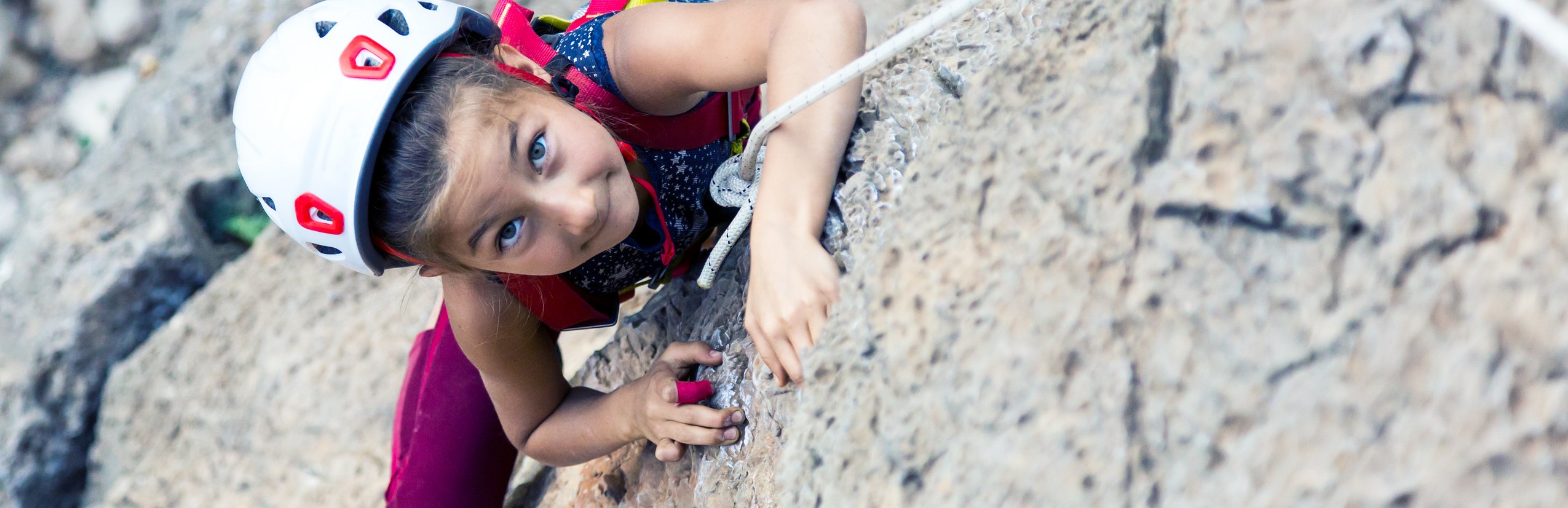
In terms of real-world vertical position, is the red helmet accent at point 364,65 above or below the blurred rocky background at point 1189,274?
below

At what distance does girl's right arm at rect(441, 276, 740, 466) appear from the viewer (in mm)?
1715

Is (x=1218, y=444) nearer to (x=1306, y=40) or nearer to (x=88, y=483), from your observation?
(x=1306, y=40)

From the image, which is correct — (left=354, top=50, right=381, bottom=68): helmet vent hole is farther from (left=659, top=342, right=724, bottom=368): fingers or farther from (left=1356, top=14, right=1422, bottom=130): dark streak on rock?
(left=1356, top=14, right=1422, bottom=130): dark streak on rock

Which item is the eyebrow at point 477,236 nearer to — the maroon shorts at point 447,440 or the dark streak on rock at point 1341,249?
the maroon shorts at point 447,440

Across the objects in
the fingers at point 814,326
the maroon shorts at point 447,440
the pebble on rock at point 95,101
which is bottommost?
the pebble on rock at point 95,101

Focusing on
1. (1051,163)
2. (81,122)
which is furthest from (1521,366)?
(81,122)

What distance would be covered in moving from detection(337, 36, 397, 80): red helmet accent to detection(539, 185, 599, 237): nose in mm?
368

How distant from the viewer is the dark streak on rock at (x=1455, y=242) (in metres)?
0.68

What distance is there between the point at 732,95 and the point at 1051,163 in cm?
127

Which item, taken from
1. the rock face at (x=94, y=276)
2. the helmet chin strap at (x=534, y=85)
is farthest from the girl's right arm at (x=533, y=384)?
the rock face at (x=94, y=276)

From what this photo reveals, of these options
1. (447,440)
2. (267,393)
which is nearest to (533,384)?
(447,440)

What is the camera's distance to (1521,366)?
2.07 ft

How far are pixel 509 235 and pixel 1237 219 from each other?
1175mm

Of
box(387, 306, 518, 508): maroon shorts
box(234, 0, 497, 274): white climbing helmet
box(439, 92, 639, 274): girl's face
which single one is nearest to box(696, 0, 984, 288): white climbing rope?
box(439, 92, 639, 274): girl's face
